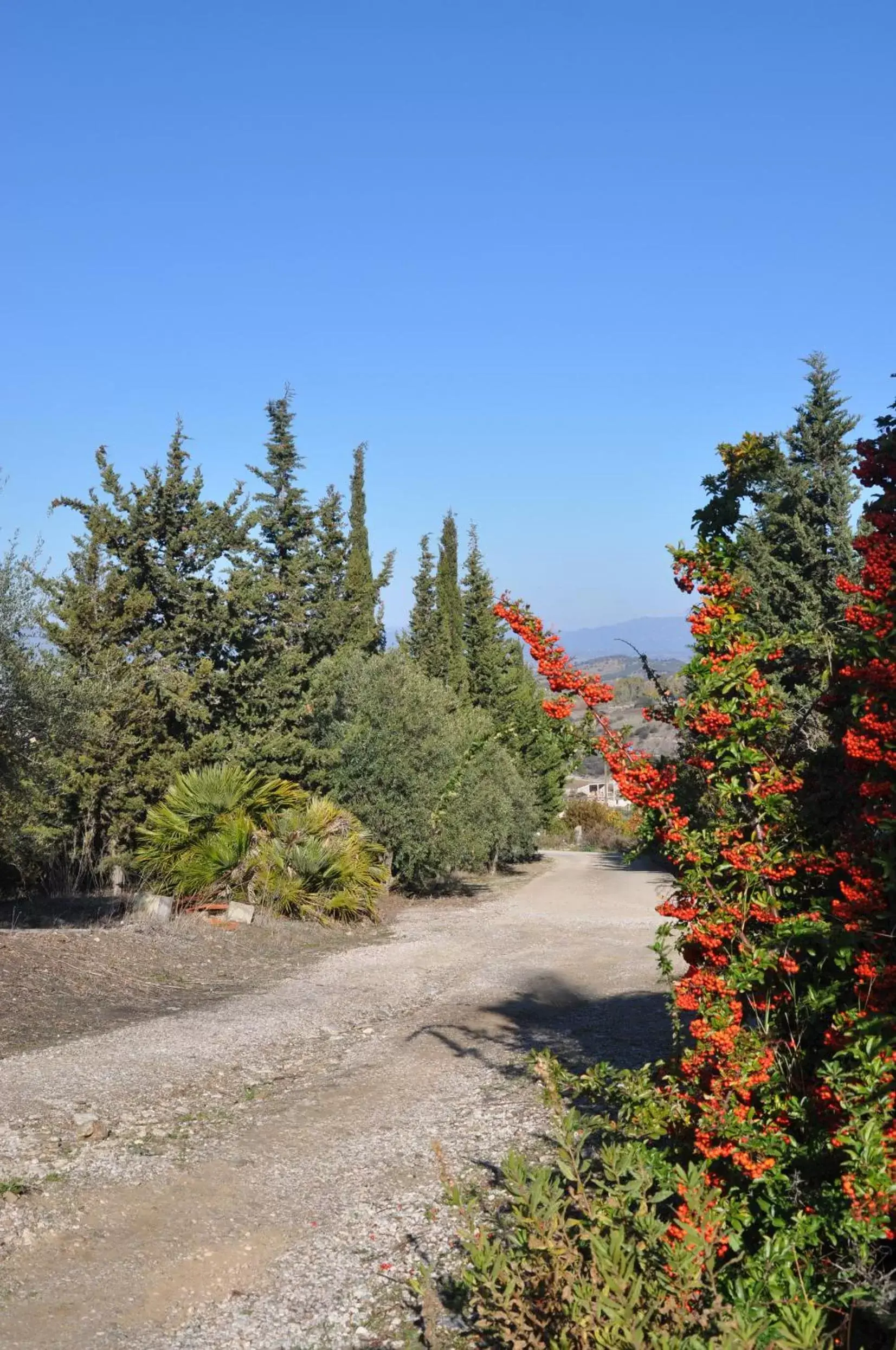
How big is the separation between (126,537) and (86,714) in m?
5.04

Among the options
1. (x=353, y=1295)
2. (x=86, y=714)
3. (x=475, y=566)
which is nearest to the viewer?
(x=353, y=1295)

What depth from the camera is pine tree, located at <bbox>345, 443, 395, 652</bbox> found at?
3016 centimetres

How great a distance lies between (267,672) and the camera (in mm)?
17766

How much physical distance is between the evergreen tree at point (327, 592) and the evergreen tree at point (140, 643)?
170 inches

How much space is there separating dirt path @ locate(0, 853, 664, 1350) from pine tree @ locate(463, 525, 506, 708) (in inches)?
932

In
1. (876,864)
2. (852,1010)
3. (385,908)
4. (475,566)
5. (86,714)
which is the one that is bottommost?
(385,908)

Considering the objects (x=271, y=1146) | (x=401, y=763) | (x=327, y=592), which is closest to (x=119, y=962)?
(x=271, y=1146)

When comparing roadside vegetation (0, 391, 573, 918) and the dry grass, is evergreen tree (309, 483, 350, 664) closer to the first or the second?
roadside vegetation (0, 391, 573, 918)

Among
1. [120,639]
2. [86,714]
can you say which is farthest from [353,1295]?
[120,639]

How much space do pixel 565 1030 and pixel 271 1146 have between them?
3.33m

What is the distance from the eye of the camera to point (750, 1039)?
369 centimetres

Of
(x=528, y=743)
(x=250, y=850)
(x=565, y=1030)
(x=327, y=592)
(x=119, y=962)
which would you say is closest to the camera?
(x=565, y=1030)

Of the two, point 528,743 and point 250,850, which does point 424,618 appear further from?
point 250,850

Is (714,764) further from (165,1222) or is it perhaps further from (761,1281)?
(165,1222)
